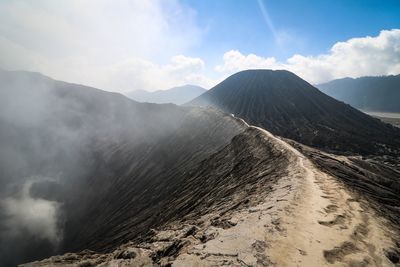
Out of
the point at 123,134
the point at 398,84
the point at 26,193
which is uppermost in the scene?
the point at 398,84

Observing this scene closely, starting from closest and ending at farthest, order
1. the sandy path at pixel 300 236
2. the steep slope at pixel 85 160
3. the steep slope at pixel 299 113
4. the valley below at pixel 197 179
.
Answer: the sandy path at pixel 300 236 → the valley below at pixel 197 179 → the steep slope at pixel 85 160 → the steep slope at pixel 299 113

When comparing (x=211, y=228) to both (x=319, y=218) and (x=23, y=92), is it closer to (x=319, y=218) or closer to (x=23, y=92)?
(x=319, y=218)

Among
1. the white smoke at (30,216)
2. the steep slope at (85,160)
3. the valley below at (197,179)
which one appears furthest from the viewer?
the white smoke at (30,216)

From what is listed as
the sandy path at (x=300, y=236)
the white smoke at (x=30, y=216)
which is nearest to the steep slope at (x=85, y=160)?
the white smoke at (x=30, y=216)

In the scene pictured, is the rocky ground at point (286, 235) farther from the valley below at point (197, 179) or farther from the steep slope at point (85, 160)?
the steep slope at point (85, 160)

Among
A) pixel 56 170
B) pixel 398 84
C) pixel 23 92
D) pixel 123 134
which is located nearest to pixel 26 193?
pixel 56 170

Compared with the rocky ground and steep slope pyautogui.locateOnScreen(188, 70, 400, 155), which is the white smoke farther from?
steep slope pyautogui.locateOnScreen(188, 70, 400, 155)

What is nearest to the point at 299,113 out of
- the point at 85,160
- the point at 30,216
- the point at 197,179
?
the point at 85,160

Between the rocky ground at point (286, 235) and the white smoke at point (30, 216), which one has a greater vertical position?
the rocky ground at point (286, 235)

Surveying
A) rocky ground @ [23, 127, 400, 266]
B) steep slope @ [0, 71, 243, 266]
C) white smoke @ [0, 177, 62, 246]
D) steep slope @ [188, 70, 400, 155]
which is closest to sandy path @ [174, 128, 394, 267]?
rocky ground @ [23, 127, 400, 266]
